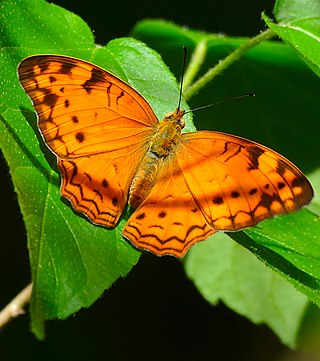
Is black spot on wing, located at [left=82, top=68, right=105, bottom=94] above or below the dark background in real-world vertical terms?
above

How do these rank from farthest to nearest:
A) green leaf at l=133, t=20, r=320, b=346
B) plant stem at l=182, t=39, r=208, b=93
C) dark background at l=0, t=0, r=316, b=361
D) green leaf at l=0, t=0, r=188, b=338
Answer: dark background at l=0, t=0, r=316, b=361 → green leaf at l=133, t=20, r=320, b=346 → plant stem at l=182, t=39, r=208, b=93 → green leaf at l=0, t=0, r=188, b=338

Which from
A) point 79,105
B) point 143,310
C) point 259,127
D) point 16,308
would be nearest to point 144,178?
point 79,105

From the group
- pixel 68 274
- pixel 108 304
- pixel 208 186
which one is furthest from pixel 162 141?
pixel 108 304

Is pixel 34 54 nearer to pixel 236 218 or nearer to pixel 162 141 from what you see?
pixel 162 141

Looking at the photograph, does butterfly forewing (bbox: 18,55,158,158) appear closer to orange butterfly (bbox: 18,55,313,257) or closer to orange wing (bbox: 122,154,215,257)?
orange butterfly (bbox: 18,55,313,257)

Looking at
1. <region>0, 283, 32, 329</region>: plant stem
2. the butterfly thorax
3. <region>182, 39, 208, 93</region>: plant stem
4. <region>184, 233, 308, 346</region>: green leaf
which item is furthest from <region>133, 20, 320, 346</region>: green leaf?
<region>0, 283, 32, 329</region>: plant stem

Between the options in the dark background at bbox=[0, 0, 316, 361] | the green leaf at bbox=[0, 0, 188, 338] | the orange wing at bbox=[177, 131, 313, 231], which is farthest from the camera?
the dark background at bbox=[0, 0, 316, 361]

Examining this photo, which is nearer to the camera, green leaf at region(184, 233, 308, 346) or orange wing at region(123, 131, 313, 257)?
orange wing at region(123, 131, 313, 257)

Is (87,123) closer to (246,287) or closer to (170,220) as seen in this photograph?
(170,220)

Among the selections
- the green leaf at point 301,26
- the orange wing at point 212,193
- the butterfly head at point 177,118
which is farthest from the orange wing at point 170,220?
the green leaf at point 301,26
